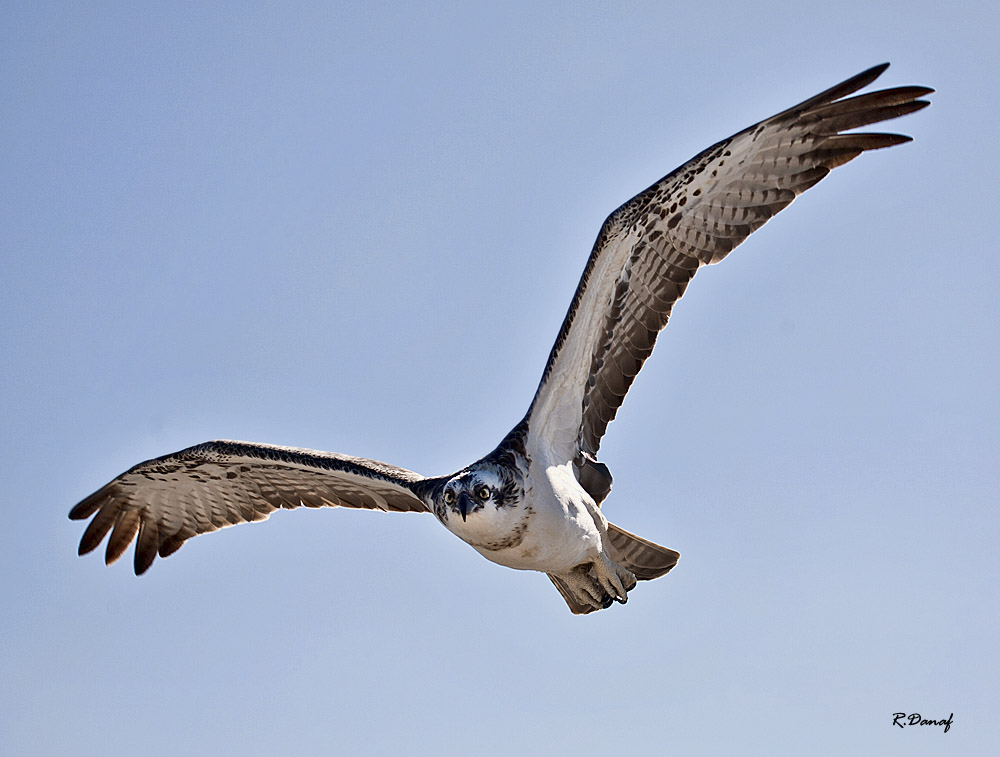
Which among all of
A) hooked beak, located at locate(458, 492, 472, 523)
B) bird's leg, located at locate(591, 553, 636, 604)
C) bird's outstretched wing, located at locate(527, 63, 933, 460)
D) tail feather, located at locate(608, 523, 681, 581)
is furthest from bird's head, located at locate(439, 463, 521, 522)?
tail feather, located at locate(608, 523, 681, 581)

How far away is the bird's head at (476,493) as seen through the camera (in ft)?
27.2

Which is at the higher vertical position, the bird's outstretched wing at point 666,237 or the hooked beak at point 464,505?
the bird's outstretched wing at point 666,237

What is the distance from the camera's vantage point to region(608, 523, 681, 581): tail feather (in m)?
9.77

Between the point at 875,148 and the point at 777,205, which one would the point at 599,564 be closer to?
the point at 777,205

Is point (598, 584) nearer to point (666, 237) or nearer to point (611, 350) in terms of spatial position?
point (611, 350)

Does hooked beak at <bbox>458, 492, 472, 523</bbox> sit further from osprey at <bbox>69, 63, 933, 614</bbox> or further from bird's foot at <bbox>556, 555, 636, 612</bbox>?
bird's foot at <bbox>556, 555, 636, 612</bbox>

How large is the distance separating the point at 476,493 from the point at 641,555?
219 cm

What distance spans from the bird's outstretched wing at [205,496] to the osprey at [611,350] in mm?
652

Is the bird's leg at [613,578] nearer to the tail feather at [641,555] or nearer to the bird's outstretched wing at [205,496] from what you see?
the tail feather at [641,555]

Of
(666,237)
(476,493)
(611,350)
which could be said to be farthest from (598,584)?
(666,237)

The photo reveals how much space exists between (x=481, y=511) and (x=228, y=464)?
3800 millimetres

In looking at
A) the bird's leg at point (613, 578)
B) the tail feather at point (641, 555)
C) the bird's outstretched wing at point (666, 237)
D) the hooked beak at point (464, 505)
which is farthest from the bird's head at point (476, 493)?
the tail feather at point (641, 555)

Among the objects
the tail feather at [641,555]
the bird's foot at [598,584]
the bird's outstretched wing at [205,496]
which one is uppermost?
the bird's outstretched wing at [205,496]

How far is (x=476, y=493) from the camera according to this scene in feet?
27.3
